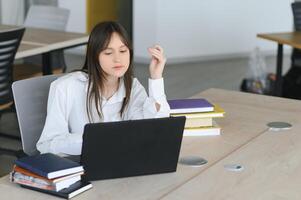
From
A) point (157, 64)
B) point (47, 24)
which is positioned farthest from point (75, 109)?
point (47, 24)

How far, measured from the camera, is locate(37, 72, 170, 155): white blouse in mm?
2311

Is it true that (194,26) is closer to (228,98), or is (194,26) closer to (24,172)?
(228,98)

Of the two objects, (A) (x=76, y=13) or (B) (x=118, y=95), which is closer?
(B) (x=118, y=95)

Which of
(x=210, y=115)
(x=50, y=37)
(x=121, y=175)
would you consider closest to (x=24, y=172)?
(x=121, y=175)

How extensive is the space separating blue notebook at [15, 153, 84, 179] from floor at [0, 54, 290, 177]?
3249 mm

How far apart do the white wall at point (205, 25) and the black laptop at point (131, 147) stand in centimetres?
511

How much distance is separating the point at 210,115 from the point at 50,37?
217 centimetres

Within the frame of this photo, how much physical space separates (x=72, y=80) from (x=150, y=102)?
0.32 meters

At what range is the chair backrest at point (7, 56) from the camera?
12.0 ft

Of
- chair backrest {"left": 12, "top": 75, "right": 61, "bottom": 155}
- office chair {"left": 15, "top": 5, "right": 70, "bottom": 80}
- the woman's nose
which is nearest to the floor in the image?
office chair {"left": 15, "top": 5, "right": 70, "bottom": 80}

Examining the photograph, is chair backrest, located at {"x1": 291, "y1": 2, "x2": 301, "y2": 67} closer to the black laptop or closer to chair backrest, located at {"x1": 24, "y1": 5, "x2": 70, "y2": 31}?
chair backrest, located at {"x1": 24, "y1": 5, "x2": 70, "y2": 31}

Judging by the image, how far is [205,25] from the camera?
736 cm

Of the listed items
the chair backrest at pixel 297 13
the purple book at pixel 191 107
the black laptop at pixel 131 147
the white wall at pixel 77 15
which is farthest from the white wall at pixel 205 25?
the black laptop at pixel 131 147

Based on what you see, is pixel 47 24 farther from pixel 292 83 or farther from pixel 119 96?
pixel 119 96
